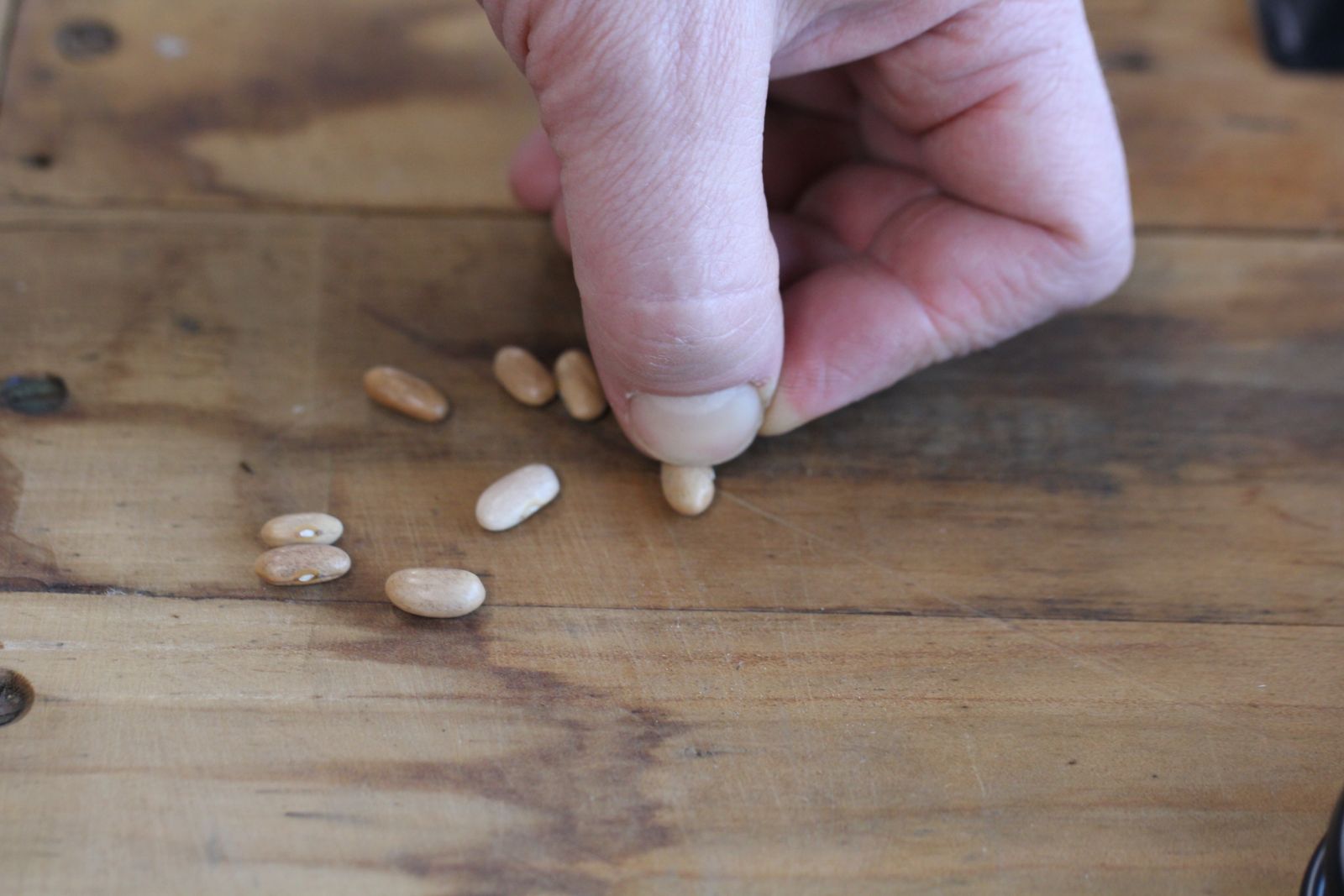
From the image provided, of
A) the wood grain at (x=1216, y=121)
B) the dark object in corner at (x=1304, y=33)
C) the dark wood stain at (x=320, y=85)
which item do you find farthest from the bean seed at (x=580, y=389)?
the dark object in corner at (x=1304, y=33)

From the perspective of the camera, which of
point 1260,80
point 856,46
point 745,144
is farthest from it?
point 1260,80

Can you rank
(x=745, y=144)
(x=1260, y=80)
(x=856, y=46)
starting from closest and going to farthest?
(x=745, y=144) → (x=856, y=46) → (x=1260, y=80)

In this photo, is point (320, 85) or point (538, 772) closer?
point (538, 772)

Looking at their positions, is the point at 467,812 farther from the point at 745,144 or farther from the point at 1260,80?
the point at 1260,80

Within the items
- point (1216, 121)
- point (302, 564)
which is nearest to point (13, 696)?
point (302, 564)

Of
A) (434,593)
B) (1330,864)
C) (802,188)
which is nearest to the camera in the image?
(1330,864)

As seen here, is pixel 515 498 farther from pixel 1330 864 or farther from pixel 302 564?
pixel 1330 864

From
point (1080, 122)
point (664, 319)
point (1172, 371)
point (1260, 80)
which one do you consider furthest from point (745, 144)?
point (1260, 80)
